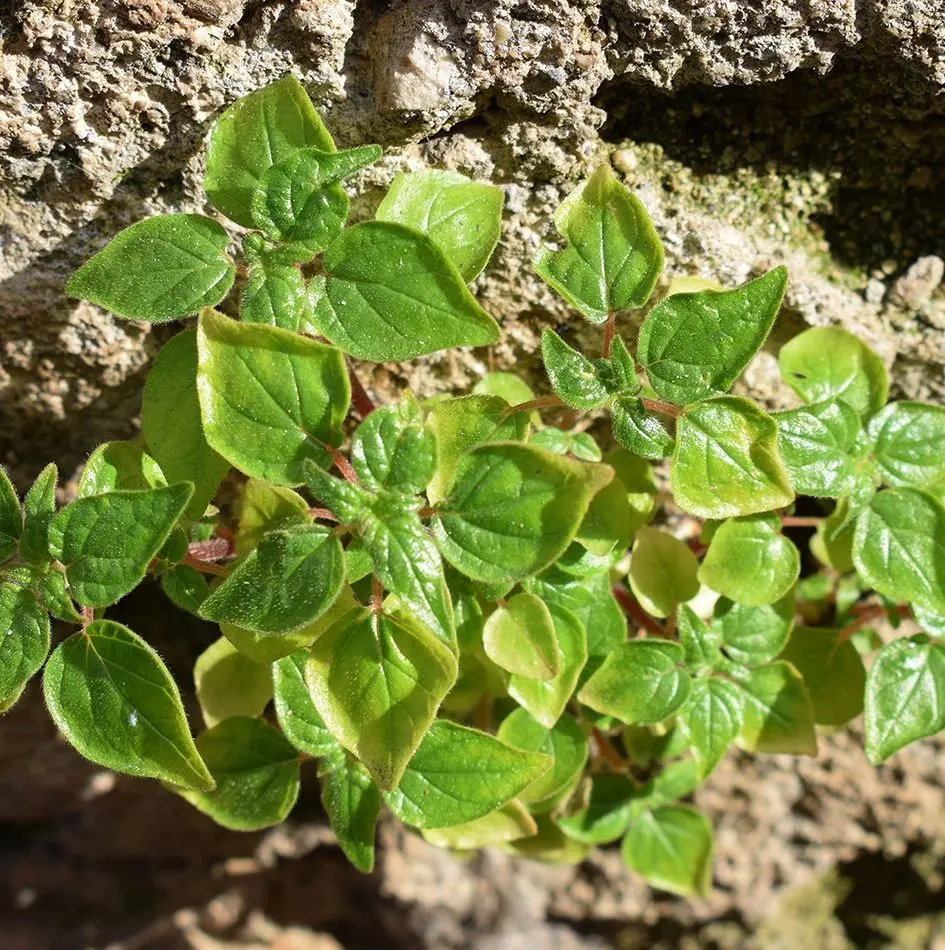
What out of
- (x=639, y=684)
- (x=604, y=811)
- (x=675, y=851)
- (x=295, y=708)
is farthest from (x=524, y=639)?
(x=675, y=851)

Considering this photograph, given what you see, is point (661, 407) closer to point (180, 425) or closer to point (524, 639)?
point (524, 639)

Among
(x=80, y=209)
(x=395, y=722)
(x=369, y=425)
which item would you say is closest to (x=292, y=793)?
(x=395, y=722)

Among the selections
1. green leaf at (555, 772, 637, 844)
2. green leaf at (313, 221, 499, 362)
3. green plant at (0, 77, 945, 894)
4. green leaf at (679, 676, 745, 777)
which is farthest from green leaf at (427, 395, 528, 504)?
green leaf at (555, 772, 637, 844)

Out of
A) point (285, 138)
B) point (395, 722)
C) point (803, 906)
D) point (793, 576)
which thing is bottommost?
point (803, 906)

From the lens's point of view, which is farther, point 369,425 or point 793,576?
point 793,576

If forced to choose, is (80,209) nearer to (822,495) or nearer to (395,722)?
(395,722)

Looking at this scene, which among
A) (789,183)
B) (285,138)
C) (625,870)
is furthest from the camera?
(625,870)

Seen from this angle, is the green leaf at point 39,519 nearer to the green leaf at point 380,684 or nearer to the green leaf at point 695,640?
the green leaf at point 380,684
